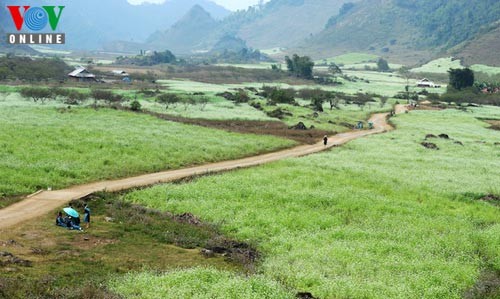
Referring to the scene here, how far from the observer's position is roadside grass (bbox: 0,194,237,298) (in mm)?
21250

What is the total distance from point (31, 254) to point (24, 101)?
81185mm

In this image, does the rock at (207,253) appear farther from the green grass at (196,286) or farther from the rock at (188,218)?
the rock at (188,218)

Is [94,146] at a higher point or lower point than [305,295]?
higher

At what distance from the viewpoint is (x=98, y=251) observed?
27.1 meters

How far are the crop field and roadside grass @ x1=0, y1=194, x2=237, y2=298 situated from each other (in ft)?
5.87

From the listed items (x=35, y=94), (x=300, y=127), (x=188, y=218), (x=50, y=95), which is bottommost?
(x=188, y=218)

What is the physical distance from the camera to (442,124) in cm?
10588

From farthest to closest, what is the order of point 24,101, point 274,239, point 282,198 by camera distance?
point 24,101 → point 282,198 → point 274,239

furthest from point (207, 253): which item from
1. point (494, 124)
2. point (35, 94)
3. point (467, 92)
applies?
point (467, 92)

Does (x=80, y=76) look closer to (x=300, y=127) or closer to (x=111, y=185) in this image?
(x=300, y=127)

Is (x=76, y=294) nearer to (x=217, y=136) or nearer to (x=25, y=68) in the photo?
(x=217, y=136)

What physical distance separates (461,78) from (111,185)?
165003 mm

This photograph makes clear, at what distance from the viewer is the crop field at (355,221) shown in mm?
24047

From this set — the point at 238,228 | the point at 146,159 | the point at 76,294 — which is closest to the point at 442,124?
the point at 146,159
